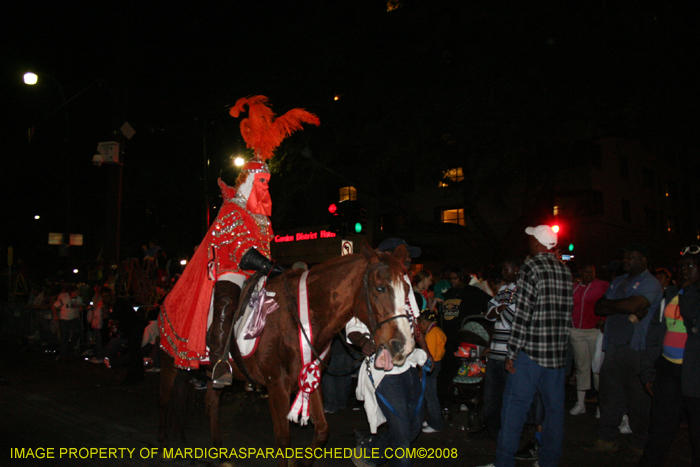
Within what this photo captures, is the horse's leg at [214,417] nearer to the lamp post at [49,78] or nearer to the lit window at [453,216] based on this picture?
the lamp post at [49,78]

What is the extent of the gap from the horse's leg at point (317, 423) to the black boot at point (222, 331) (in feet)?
2.72

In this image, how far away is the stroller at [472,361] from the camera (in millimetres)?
6738

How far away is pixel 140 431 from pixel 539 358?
511 cm

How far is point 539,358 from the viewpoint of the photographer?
465cm

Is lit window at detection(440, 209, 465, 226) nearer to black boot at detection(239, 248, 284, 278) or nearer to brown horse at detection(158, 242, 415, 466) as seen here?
black boot at detection(239, 248, 284, 278)

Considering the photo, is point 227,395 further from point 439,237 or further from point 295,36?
point 439,237

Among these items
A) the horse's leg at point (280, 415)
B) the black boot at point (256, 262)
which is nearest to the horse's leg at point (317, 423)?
the horse's leg at point (280, 415)

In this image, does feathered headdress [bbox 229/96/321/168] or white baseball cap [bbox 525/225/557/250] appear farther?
Answer: feathered headdress [bbox 229/96/321/168]

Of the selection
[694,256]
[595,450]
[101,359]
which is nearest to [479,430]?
[595,450]

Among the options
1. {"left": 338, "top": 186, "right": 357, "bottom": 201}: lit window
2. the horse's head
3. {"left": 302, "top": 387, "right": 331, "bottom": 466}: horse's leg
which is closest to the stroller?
{"left": 302, "top": 387, "right": 331, "bottom": 466}: horse's leg

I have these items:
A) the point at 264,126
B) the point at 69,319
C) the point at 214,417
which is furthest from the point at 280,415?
the point at 69,319

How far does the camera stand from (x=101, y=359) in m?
13.3

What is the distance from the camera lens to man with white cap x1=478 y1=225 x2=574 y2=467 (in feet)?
15.3

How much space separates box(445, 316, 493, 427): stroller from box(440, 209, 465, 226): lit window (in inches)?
865
